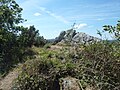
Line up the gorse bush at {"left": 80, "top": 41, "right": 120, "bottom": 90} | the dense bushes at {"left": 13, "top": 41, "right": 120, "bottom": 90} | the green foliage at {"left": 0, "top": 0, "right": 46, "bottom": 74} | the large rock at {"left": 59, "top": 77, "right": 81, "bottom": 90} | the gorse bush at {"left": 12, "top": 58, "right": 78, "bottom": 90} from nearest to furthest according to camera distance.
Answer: the gorse bush at {"left": 80, "top": 41, "right": 120, "bottom": 90}, the dense bushes at {"left": 13, "top": 41, "right": 120, "bottom": 90}, the large rock at {"left": 59, "top": 77, "right": 81, "bottom": 90}, the gorse bush at {"left": 12, "top": 58, "right": 78, "bottom": 90}, the green foliage at {"left": 0, "top": 0, "right": 46, "bottom": 74}

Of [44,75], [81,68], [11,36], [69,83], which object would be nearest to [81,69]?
[81,68]

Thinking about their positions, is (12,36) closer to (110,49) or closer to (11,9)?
(11,9)

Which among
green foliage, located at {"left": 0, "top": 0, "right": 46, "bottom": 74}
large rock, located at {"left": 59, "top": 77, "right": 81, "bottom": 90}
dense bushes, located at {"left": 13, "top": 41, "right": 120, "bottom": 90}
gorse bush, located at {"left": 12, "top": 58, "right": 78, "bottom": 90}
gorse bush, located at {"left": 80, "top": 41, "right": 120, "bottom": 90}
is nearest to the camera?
gorse bush, located at {"left": 80, "top": 41, "right": 120, "bottom": 90}

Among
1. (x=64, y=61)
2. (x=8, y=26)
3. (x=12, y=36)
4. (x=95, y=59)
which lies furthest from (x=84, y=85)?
(x=8, y=26)

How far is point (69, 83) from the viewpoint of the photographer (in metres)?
6.84

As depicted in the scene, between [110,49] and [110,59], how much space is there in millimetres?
264

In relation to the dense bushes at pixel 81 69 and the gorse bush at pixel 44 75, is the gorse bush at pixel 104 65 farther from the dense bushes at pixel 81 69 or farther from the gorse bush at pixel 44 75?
the gorse bush at pixel 44 75

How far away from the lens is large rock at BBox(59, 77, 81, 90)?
6656 millimetres

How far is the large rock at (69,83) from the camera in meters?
6.66

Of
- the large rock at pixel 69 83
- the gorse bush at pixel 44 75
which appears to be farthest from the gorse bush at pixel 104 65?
the gorse bush at pixel 44 75

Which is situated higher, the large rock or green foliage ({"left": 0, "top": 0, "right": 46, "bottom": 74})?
green foliage ({"left": 0, "top": 0, "right": 46, "bottom": 74})

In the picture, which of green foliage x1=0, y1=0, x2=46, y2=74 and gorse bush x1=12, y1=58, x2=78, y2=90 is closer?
gorse bush x1=12, y1=58, x2=78, y2=90

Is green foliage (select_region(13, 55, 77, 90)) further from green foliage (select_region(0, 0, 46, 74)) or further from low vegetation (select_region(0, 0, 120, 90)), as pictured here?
green foliage (select_region(0, 0, 46, 74))

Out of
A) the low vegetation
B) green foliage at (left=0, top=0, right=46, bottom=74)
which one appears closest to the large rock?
the low vegetation
